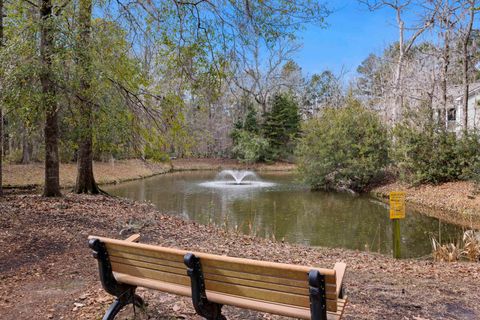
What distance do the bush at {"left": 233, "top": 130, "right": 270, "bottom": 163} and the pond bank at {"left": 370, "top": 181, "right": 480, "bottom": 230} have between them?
20.5 metres

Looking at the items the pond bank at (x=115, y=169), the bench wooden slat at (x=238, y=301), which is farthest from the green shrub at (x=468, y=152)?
the bench wooden slat at (x=238, y=301)

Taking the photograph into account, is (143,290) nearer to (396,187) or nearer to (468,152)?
(468,152)

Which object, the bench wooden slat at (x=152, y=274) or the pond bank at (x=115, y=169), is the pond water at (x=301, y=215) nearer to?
the pond bank at (x=115, y=169)

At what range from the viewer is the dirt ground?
3.58 metres

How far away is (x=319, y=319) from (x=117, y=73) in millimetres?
7215

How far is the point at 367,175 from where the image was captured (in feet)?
69.2

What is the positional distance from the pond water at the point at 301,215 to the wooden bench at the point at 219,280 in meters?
6.61

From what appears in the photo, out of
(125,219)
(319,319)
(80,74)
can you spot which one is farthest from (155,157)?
(319,319)

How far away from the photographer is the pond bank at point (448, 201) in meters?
12.7

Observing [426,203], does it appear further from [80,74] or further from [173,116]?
[80,74]

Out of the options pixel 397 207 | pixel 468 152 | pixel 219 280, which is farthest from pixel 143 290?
pixel 468 152

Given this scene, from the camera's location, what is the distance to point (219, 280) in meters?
2.60

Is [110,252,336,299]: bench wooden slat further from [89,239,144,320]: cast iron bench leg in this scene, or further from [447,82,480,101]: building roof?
[447,82,480,101]: building roof

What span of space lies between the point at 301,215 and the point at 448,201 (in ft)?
20.6
